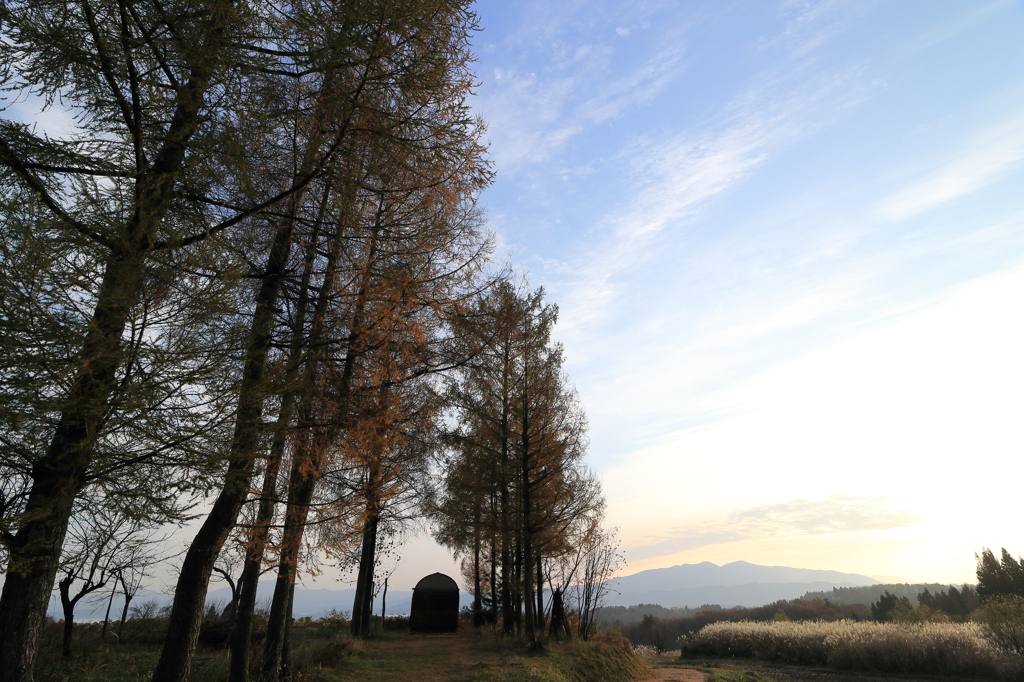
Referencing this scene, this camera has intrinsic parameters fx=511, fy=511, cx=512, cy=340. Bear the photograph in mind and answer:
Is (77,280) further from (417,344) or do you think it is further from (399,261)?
(399,261)

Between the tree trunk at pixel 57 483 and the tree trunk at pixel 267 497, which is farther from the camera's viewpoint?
the tree trunk at pixel 267 497

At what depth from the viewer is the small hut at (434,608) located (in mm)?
17938

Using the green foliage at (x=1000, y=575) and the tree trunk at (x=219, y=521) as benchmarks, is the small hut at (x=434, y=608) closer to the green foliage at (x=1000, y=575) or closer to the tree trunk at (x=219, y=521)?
the tree trunk at (x=219, y=521)

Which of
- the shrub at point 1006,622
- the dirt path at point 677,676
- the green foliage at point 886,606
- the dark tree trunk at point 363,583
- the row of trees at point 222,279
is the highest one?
the row of trees at point 222,279

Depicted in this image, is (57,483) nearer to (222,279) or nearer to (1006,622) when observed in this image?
(222,279)

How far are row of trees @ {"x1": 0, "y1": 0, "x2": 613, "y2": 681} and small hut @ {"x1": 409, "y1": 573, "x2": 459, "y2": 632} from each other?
11411 mm

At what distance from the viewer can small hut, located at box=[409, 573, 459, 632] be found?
58.9ft

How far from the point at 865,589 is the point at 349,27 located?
413 feet

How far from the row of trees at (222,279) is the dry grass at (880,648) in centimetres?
1508

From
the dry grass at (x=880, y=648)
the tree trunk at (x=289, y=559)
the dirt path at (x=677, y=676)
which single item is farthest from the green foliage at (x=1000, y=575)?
the tree trunk at (x=289, y=559)

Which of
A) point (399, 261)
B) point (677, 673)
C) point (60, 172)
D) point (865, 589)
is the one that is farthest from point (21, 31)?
point (865, 589)

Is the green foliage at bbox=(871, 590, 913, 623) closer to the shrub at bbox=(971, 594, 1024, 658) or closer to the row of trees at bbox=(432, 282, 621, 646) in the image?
the shrub at bbox=(971, 594, 1024, 658)

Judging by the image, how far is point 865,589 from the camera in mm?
97250

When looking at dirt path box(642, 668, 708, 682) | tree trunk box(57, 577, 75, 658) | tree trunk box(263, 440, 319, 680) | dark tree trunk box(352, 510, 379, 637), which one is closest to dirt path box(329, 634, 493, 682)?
dark tree trunk box(352, 510, 379, 637)
